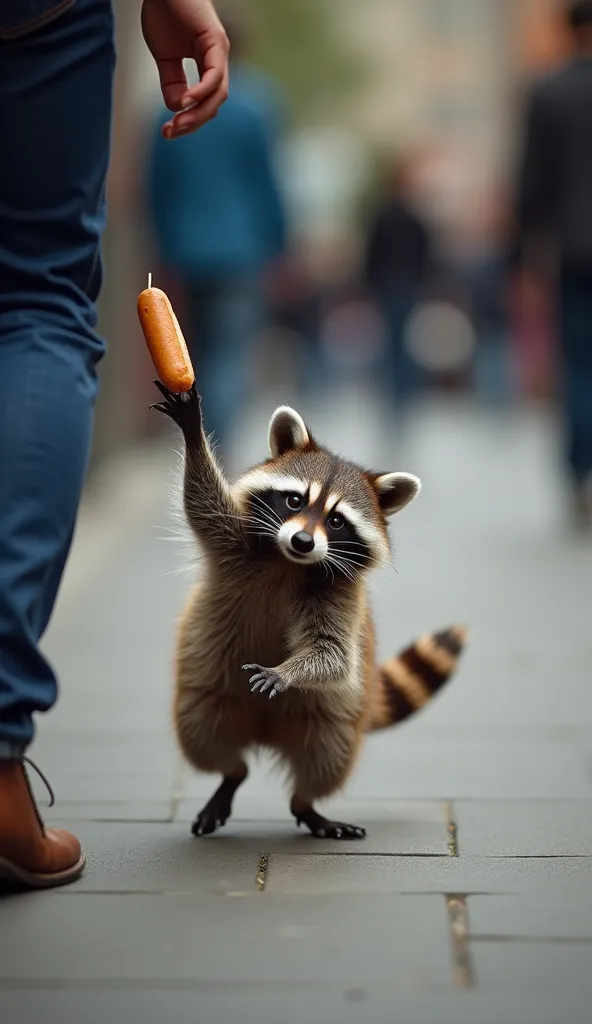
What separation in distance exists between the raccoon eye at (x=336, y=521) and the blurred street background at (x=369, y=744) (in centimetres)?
43

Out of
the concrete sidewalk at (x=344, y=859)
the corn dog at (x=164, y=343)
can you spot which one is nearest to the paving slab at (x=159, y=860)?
the concrete sidewalk at (x=344, y=859)

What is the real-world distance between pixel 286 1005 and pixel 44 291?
4.96ft

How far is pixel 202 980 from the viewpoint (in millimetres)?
2840

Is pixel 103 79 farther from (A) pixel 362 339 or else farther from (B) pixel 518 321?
(A) pixel 362 339

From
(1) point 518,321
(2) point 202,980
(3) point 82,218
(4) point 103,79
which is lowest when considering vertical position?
(1) point 518,321

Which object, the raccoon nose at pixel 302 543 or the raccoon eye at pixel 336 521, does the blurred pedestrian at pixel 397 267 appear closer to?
the raccoon eye at pixel 336 521

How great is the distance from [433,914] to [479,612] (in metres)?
4.20

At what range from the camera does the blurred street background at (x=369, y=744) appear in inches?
114

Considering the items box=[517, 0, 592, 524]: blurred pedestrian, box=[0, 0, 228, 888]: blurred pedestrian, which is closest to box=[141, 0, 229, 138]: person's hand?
box=[0, 0, 228, 888]: blurred pedestrian

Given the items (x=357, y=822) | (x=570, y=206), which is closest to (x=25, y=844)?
(x=357, y=822)

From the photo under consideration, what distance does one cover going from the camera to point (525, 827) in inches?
157

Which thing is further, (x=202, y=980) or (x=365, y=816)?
(x=365, y=816)

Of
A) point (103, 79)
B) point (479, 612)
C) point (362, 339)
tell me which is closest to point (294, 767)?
point (103, 79)

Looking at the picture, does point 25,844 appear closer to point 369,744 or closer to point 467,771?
point 467,771
